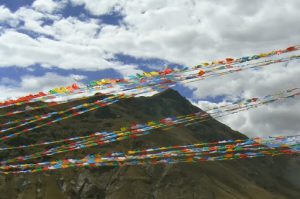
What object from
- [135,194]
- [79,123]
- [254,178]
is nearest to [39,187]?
[135,194]

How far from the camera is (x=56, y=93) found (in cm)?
1669

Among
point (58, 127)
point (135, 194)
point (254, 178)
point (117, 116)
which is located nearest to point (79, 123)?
point (58, 127)

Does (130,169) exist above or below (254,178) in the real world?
above

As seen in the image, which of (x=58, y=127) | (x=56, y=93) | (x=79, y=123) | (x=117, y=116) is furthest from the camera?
(x=117, y=116)

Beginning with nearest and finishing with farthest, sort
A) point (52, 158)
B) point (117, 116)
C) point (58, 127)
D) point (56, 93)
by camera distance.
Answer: point (56, 93), point (52, 158), point (58, 127), point (117, 116)

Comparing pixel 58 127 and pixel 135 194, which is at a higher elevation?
pixel 58 127

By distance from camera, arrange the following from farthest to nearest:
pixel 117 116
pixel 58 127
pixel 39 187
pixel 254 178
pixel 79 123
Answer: pixel 254 178
pixel 117 116
pixel 79 123
pixel 58 127
pixel 39 187

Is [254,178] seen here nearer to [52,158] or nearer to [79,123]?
[79,123]

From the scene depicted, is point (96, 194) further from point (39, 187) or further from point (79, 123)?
point (79, 123)

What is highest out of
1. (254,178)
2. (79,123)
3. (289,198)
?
(79,123)

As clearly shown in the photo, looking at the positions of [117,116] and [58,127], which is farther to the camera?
[117,116]

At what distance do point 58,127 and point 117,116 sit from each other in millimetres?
39746

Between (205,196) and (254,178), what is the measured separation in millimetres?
86473

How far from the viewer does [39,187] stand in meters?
108
